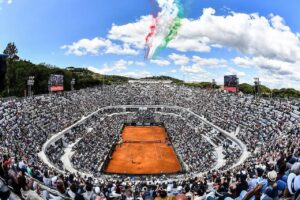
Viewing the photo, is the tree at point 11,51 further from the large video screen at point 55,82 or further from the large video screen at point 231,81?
the large video screen at point 231,81

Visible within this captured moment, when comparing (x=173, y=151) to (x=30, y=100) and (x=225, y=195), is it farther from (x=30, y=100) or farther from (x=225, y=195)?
(x=225, y=195)

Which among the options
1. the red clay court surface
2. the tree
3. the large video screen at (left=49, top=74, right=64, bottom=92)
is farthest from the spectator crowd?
the tree

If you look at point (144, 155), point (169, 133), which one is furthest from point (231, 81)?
point (144, 155)

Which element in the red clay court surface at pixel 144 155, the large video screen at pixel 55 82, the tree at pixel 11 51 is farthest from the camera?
the tree at pixel 11 51

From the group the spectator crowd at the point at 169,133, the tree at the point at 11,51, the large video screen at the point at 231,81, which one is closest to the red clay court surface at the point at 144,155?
the spectator crowd at the point at 169,133

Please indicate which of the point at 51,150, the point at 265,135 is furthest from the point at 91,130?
the point at 265,135

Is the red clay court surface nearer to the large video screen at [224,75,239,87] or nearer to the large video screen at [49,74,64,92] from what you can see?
the large video screen at [49,74,64,92]

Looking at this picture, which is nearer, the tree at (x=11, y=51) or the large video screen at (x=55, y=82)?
the large video screen at (x=55, y=82)

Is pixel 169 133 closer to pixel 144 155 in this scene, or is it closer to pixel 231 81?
pixel 144 155

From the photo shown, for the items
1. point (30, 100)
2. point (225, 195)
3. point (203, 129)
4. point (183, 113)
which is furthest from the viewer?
point (183, 113)
